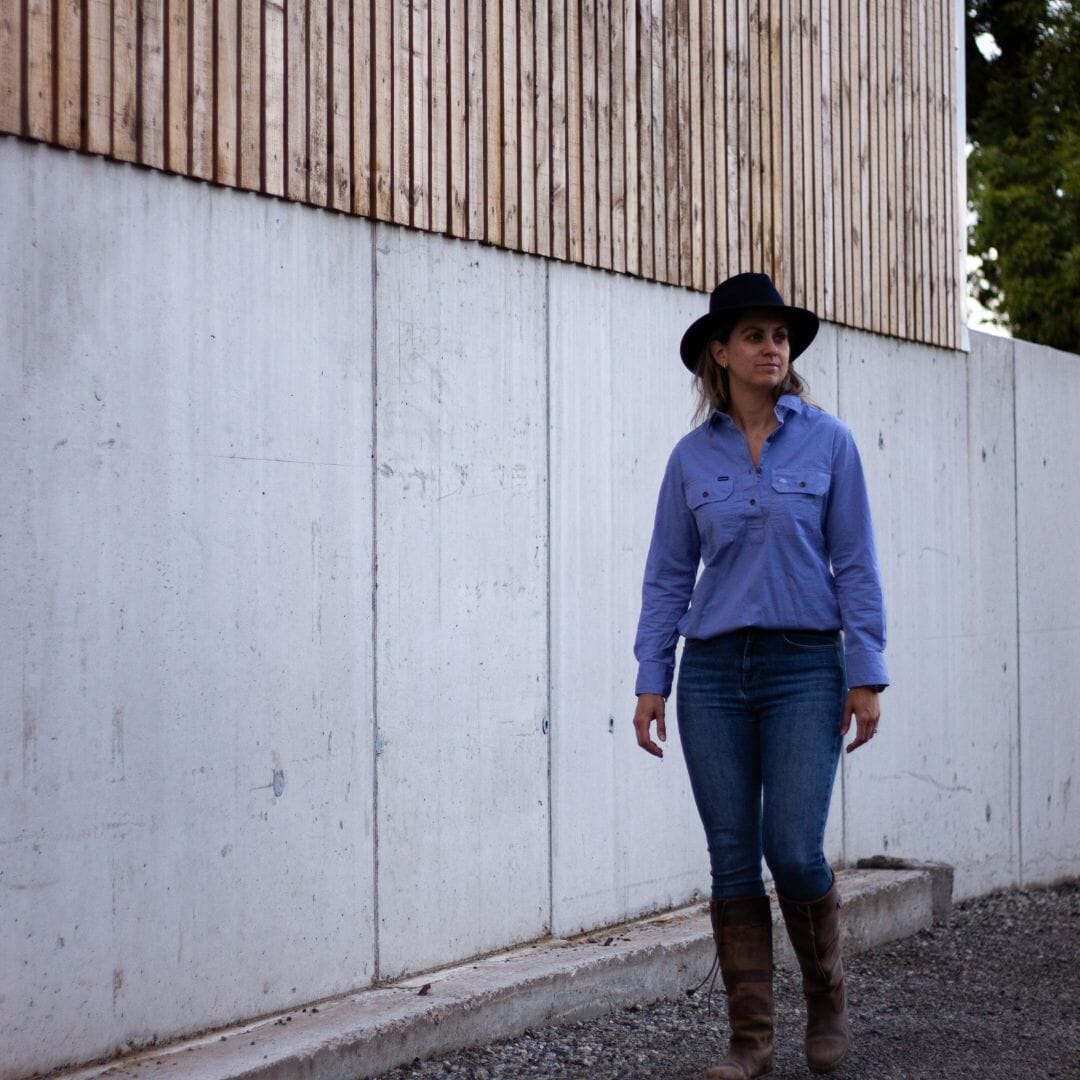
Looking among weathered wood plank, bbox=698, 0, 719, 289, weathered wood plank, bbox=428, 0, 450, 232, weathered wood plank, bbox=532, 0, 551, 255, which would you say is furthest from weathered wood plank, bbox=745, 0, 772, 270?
weathered wood plank, bbox=428, 0, 450, 232

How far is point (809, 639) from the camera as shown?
4535 millimetres

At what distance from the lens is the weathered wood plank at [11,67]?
167 inches

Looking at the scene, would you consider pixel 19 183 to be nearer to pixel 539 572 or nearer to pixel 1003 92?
pixel 539 572

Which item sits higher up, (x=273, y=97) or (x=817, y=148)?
(x=817, y=148)

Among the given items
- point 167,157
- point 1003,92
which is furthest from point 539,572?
point 1003,92

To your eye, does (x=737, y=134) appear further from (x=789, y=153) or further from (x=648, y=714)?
(x=648, y=714)

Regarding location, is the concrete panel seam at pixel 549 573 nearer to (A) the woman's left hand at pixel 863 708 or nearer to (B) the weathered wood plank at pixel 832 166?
(A) the woman's left hand at pixel 863 708

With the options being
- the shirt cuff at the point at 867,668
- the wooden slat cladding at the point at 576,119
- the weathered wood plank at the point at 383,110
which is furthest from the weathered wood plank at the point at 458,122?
the shirt cuff at the point at 867,668

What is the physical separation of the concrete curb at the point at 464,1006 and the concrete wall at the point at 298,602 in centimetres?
11

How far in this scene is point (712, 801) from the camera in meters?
4.56

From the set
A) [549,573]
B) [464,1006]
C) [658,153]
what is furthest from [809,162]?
[464,1006]

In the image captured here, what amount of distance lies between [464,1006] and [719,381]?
1.93m

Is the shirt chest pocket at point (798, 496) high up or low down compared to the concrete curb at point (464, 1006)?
up

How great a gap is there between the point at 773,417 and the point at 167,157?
175cm
